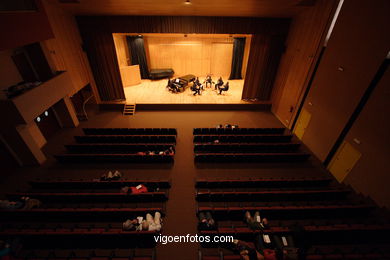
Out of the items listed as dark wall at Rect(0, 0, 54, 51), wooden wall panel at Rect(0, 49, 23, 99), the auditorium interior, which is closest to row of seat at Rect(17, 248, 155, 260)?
the auditorium interior

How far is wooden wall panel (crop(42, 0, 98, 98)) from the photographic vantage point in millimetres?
7316

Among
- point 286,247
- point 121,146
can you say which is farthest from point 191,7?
point 286,247

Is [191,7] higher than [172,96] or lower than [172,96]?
lower

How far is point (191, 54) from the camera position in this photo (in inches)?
542

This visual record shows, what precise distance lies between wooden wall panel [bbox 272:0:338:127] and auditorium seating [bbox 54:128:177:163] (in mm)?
5872

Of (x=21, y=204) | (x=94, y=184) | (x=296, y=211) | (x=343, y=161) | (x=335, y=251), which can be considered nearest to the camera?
(x=335, y=251)

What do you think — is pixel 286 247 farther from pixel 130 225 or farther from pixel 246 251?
pixel 130 225

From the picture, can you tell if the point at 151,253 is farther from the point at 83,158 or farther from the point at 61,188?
the point at 83,158

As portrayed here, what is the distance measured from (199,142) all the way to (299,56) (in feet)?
19.5

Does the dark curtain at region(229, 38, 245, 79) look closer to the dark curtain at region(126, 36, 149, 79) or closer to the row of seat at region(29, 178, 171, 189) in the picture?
the dark curtain at region(126, 36, 149, 79)

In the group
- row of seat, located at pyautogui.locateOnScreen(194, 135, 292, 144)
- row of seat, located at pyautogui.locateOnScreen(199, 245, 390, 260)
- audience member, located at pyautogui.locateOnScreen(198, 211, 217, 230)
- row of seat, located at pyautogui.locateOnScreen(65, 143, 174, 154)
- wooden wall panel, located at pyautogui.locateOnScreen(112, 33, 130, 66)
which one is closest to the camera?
row of seat, located at pyautogui.locateOnScreen(199, 245, 390, 260)

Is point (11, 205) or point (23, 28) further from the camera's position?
point (23, 28)

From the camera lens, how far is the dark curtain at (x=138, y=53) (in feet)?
41.5

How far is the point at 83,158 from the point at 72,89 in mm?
3756
